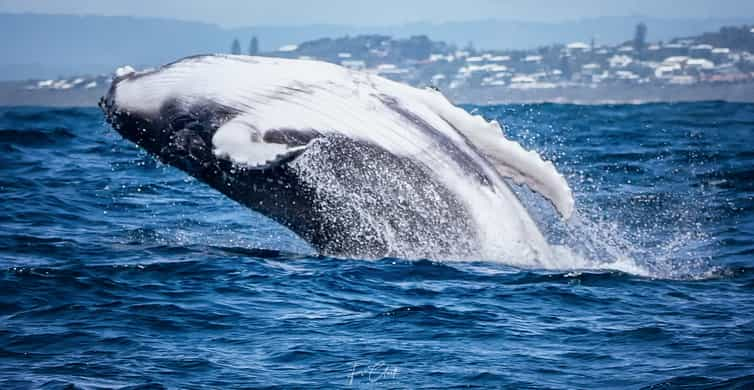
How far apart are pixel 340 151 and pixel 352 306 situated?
147cm

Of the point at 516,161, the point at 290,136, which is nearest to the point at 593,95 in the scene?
the point at 516,161

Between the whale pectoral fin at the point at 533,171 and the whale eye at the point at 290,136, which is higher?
the whale eye at the point at 290,136

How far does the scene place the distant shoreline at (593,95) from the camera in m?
167

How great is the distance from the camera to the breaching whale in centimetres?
1037

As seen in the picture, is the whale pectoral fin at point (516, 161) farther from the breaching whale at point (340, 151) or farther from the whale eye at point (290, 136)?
the whale eye at point (290, 136)

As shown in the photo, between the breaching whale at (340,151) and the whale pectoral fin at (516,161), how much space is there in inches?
0.5

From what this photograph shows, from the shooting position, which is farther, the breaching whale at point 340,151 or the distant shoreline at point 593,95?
the distant shoreline at point 593,95

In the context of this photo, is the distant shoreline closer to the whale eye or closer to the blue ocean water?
the blue ocean water

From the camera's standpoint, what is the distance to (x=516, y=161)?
11078 mm

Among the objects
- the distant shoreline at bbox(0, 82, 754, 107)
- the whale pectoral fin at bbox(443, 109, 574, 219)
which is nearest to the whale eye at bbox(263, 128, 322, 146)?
the whale pectoral fin at bbox(443, 109, 574, 219)

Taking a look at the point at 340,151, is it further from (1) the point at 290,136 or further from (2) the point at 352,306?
(2) the point at 352,306

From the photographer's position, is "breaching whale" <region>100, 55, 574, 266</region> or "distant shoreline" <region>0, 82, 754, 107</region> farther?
"distant shoreline" <region>0, 82, 754, 107</region>

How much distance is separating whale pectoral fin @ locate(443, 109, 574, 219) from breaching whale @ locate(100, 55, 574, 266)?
0.04ft

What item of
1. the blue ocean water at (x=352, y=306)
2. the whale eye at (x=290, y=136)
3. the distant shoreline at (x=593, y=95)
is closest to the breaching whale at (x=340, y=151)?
the whale eye at (x=290, y=136)
